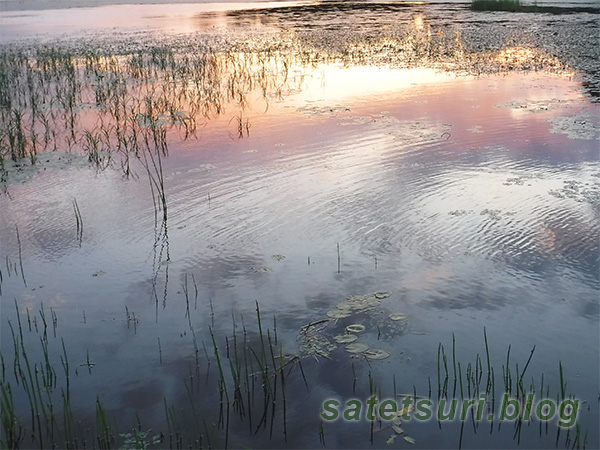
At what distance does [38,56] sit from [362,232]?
14399mm

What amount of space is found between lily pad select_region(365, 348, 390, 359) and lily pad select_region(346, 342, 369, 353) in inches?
1.3

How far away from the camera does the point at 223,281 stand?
186 inches

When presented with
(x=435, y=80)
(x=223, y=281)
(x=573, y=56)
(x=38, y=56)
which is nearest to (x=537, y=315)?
(x=223, y=281)

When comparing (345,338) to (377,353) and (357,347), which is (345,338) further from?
(377,353)

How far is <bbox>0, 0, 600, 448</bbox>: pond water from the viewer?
331 centimetres

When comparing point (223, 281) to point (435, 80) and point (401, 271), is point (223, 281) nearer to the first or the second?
point (401, 271)

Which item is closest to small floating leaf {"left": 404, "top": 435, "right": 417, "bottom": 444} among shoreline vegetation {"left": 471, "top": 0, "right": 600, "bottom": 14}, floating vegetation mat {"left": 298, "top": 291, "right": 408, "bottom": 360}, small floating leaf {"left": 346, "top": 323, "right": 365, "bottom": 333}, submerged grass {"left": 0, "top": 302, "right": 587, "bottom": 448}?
submerged grass {"left": 0, "top": 302, "right": 587, "bottom": 448}

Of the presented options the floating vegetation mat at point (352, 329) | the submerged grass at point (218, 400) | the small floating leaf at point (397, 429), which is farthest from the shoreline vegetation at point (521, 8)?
the small floating leaf at point (397, 429)

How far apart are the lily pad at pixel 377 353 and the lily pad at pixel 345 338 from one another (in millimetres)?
157

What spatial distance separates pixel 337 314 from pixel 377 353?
0.52 m

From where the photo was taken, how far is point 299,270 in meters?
4.82

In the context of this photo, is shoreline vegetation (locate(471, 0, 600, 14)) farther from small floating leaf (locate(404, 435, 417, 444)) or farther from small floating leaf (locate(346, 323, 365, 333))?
small floating leaf (locate(404, 435, 417, 444))

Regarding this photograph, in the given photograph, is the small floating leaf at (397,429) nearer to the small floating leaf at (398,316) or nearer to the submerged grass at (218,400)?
the submerged grass at (218,400)

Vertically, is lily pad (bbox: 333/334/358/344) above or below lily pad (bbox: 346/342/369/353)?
above
